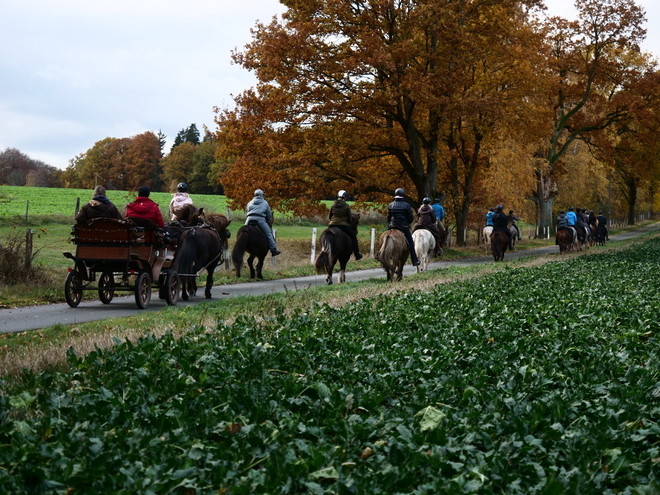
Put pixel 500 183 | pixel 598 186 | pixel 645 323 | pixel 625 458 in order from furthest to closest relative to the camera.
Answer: pixel 598 186 → pixel 500 183 → pixel 645 323 → pixel 625 458

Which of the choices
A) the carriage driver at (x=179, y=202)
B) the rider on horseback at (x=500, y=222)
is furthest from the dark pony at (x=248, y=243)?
the rider on horseback at (x=500, y=222)

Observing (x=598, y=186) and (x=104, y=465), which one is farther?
(x=598, y=186)

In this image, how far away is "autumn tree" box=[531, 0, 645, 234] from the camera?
150 feet

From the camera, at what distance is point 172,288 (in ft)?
46.8

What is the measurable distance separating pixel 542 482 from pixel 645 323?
6301 millimetres

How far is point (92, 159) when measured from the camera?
97812 millimetres

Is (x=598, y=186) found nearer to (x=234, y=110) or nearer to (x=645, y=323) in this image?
(x=234, y=110)

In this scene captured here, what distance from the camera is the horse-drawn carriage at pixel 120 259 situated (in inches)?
515

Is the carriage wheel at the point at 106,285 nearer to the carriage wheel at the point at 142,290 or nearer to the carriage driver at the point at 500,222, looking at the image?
the carriage wheel at the point at 142,290

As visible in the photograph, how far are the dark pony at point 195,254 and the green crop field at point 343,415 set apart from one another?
20.3 ft

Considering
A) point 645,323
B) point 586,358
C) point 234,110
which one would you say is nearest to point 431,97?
point 234,110

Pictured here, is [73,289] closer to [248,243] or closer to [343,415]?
[248,243]

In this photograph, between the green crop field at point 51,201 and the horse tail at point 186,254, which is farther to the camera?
the green crop field at point 51,201

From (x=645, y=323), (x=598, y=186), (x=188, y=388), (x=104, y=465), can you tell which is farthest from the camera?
(x=598, y=186)
